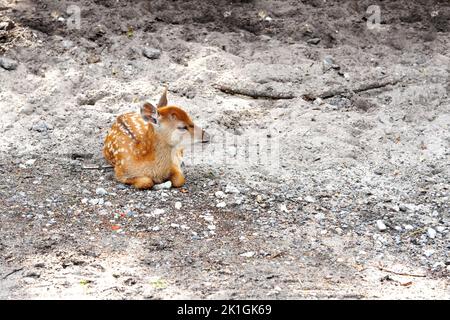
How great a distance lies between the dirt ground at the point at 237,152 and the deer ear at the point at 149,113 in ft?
2.13

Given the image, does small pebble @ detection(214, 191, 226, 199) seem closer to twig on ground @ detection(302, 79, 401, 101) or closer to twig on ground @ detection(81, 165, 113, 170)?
twig on ground @ detection(81, 165, 113, 170)

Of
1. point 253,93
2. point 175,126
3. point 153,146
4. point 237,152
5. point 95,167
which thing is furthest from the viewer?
point 253,93

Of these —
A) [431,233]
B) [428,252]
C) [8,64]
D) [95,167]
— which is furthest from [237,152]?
[8,64]

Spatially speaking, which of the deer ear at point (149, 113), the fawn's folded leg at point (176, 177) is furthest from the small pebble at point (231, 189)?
the deer ear at point (149, 113)

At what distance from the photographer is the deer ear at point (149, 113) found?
7.31 metres

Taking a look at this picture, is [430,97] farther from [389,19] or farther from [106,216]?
[106,216]

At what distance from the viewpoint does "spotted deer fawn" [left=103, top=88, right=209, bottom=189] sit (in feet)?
24.4

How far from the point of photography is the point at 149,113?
7352 mm

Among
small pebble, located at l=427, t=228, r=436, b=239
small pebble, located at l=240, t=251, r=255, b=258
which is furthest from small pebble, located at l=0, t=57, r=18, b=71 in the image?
small pebble, located at l=427, t=228, r=436, b=239

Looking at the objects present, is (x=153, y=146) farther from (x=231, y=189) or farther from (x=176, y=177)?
(x=231, y=189)

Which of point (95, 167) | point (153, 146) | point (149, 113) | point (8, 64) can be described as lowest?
point (95, 167)

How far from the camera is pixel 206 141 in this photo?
7.52 m

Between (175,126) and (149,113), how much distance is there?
0.28 metres
